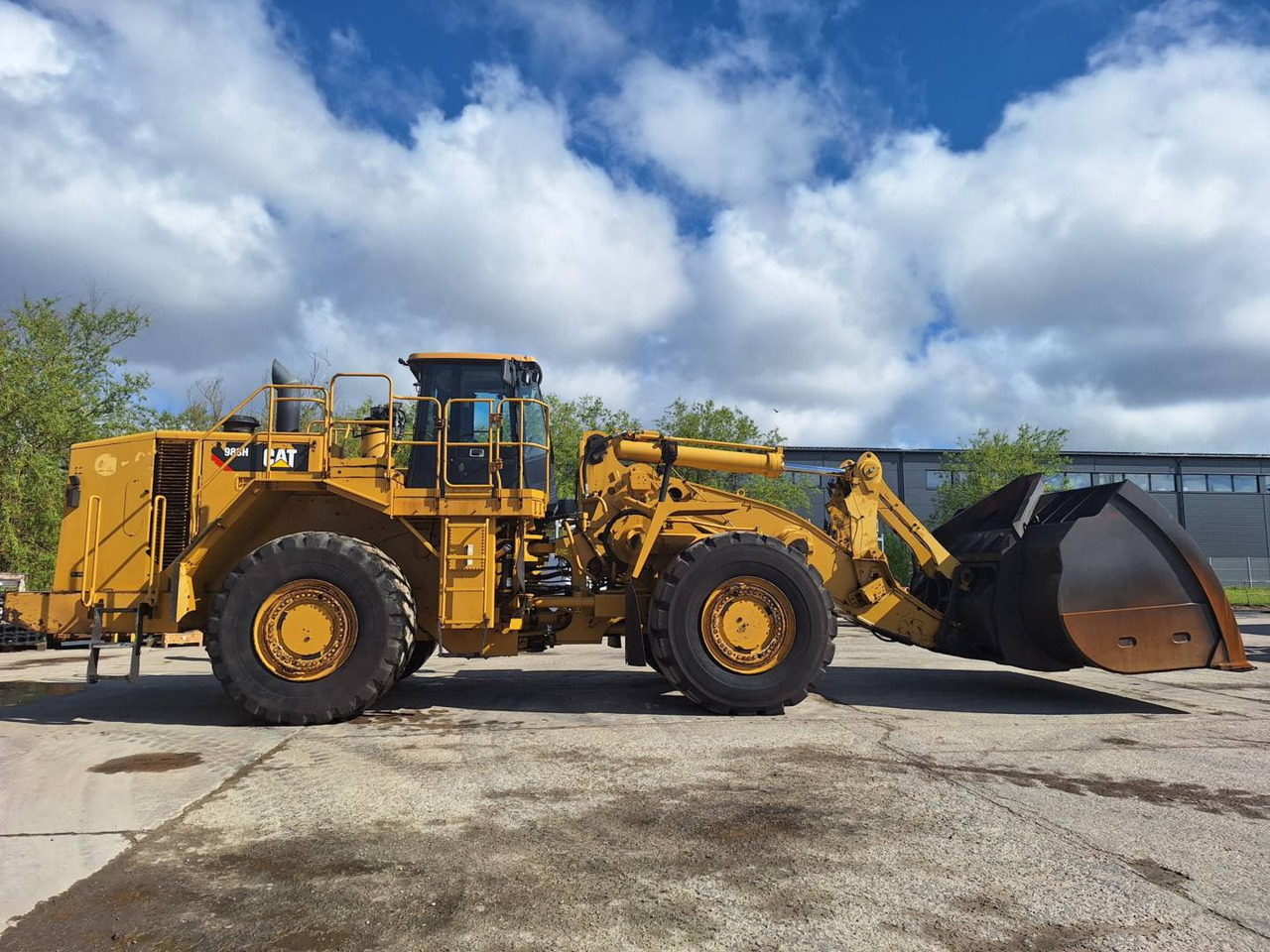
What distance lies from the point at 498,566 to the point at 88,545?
372 centimetres

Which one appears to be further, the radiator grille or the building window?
the building window

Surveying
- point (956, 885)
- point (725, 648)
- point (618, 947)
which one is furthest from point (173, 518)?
point (956, 885)

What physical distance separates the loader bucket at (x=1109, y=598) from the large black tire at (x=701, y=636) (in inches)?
73.8

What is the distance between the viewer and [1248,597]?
30.0 m

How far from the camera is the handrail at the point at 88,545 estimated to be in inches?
293

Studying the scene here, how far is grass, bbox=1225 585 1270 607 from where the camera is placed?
29953 millimetres

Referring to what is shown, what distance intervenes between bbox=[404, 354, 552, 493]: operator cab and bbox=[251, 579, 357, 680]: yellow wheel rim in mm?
1361

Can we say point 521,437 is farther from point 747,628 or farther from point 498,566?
point 747,628

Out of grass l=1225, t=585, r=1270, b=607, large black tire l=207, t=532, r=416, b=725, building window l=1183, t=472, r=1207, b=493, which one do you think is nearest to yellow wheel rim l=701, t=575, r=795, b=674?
large black tire l=207, t=532, r=416, b=725

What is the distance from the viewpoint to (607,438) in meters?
8.40

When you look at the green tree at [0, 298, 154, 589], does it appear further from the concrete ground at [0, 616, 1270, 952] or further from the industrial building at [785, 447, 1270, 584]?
the industrial building at [785, 447, 1270, 584]

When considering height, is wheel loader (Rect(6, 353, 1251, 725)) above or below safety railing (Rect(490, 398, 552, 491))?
below

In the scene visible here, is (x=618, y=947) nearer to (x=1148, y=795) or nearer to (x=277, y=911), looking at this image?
(x=277, y=911)

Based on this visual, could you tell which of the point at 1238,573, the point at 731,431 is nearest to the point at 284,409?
the point at 731,431
